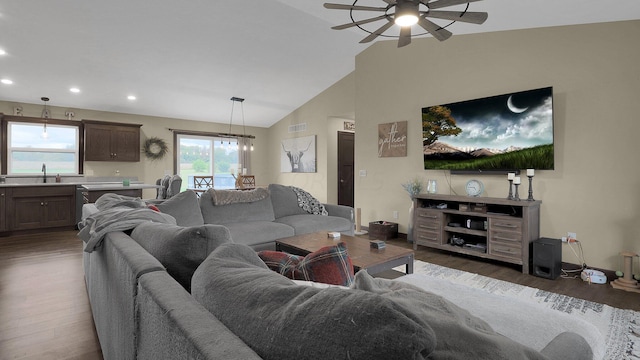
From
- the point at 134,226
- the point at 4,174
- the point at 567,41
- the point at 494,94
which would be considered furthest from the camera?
the point at 4,174

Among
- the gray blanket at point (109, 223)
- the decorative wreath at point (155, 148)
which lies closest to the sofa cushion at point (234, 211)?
the gray blanket at point (109, 223)

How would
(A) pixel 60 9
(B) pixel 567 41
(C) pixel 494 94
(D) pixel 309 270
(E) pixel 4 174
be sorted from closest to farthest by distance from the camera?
(D) pixel 309 270 < (B) pixel 567 41 < (A) pixel 60 9 < (C) pixel 494 94 < (E) pixel 4 174

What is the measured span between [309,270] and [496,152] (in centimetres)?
373

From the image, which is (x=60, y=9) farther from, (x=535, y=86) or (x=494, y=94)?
(x=535, y=86)

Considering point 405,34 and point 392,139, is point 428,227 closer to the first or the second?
point 392,139

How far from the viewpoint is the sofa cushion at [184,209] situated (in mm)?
3447

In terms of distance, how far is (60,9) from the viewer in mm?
3809

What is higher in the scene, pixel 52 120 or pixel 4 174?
pixel 52 120

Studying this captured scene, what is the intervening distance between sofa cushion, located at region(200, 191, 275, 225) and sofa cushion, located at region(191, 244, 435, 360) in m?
3.07

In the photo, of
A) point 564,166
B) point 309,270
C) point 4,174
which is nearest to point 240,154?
point 4,174

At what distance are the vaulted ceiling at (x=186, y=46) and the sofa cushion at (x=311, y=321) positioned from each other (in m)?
3.72

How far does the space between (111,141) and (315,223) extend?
16.5 feet

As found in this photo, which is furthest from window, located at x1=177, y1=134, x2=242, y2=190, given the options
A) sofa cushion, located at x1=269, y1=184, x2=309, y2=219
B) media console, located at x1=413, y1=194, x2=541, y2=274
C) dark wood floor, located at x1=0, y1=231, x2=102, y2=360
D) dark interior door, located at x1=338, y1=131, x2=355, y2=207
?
media console, located at x1=413, y1=194, x2=541, y2=274

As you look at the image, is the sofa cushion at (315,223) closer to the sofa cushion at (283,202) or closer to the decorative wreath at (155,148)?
the sofa cushion at (283,202)
